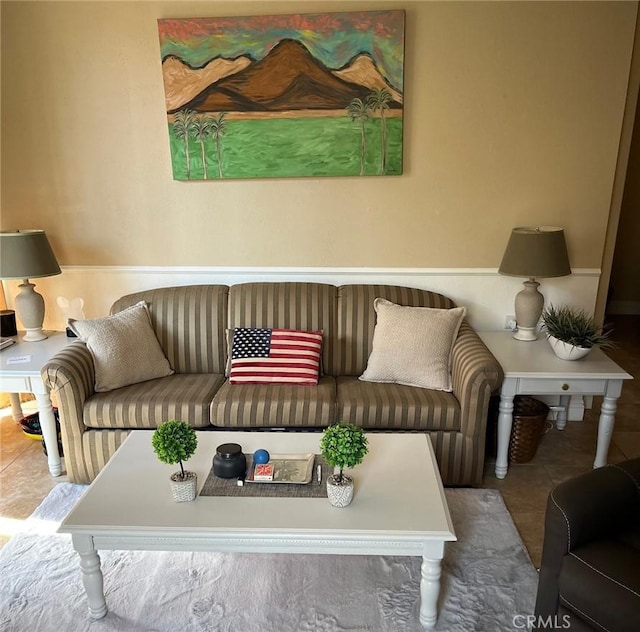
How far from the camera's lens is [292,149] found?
3.16 m

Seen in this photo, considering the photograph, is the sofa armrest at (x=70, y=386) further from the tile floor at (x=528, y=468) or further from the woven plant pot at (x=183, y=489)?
the woven plant pot at (x=183, y=489)

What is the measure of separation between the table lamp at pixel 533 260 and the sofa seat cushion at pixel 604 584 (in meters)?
1.53

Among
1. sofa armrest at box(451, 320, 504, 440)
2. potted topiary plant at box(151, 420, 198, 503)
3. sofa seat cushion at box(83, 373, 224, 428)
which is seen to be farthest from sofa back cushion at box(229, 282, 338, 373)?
potted topiary plant at box(151, 420, 198, 503)

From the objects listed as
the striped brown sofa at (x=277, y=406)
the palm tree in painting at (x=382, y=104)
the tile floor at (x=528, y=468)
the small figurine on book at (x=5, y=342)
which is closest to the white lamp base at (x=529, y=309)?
the striped brown sofa at (x=277, y=406)

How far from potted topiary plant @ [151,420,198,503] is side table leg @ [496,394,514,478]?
5.17 feet

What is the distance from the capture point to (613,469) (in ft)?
6.12

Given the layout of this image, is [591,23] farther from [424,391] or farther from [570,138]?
[424,391]

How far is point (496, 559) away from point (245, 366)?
1.47m

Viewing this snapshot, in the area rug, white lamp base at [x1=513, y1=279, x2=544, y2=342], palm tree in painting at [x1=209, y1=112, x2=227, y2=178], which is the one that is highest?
palm tree in painting at [x1=209, y1=112, x2=227, y2=178]

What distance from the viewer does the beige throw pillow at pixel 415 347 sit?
112 inches

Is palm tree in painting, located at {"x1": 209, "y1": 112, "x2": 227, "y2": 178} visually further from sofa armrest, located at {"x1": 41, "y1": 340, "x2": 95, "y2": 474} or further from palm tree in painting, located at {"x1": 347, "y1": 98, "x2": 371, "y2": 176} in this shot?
sofa armrest, located at {"x1": 41, "y1": 340, "x2": 95, "y2": 474}

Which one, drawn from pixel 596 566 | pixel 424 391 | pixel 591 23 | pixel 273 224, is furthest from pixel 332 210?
pixel 596 566

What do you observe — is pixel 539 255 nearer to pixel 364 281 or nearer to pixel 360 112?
pixel 364 281

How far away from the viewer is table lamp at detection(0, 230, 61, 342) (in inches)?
118
